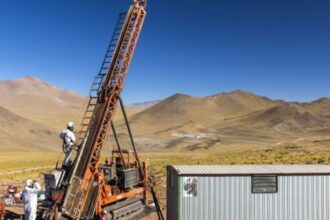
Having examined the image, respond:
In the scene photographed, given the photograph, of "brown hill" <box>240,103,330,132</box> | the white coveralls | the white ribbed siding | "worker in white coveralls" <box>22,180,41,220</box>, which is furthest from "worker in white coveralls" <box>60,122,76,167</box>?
"brown hill" <box>240,103,330,132</box>

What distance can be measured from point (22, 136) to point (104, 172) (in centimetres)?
10165

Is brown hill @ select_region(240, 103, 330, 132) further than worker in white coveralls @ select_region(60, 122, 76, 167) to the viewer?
Yes

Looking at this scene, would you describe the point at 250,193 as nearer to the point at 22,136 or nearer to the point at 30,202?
the point at 30,202

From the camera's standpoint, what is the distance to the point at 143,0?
1612 cm

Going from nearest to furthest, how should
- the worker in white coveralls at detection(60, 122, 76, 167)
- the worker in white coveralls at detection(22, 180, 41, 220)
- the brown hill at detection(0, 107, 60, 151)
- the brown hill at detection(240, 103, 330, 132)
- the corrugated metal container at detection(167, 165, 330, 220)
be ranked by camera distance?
the worker in white coveralls at detection(22, 180, 41, 220) < the corrugated metal container at detection(167, 165, 330, 220) < the worker in white coveralls at detection(60, 122, 76, 167) < the brown hill at detection(0, 107, 60, 151) < the brown hill at detection(240, 103, 330, 132)

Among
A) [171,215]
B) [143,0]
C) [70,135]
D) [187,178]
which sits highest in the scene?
[143,0]

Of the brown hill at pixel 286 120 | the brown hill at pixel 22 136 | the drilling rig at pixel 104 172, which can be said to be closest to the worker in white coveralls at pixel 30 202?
the drilling rig at pixel 104 172

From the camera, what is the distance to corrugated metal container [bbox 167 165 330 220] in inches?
535

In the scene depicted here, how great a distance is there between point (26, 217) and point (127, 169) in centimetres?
381

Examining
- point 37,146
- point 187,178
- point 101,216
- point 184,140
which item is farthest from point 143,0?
point 184,140

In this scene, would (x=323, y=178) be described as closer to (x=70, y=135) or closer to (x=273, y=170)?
(x=273, y=170)

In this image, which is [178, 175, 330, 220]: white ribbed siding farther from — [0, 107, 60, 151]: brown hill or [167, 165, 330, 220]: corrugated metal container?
[0, 107, 60, 151]: brown hill

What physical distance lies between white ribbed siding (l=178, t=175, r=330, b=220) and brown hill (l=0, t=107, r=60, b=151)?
8489 centimetres

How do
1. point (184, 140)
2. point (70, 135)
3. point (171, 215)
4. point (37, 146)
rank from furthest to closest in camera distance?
point (184, 140), point (37, 146), point (171, 215), point (70, 135)
